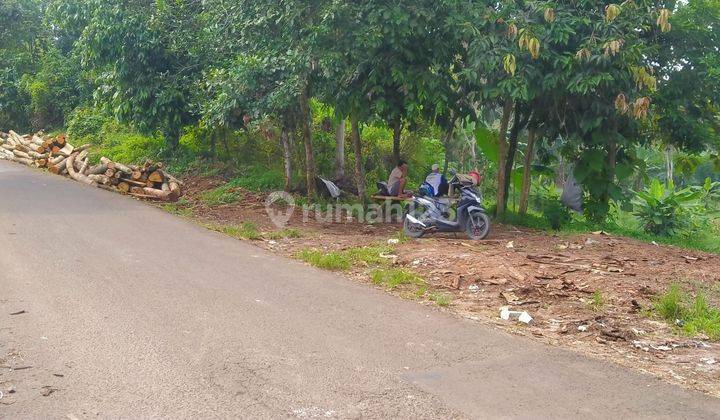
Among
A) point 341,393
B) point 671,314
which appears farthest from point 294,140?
point 341,393

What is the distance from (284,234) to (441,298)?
4.32 m

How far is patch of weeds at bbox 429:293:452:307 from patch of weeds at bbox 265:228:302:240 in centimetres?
392

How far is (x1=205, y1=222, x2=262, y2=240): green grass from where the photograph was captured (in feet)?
35.5

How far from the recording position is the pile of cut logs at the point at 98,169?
46.8ft

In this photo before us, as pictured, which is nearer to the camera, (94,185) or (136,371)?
(136,371)

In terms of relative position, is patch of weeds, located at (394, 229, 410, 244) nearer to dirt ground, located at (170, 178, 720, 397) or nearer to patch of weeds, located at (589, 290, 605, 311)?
dirt ground, located at (170, 178, 720, 397)

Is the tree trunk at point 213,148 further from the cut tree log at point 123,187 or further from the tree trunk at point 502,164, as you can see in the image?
the tree trunk at point 502,164

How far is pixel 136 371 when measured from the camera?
5102 mm

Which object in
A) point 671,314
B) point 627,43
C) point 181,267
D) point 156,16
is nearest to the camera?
point 671,314

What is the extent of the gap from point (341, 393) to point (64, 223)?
26.1 feet

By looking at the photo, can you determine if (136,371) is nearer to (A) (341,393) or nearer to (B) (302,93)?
(A) (341,393)

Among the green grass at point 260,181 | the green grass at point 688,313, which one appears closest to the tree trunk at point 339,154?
the green grass at point 260,181

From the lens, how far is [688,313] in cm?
675

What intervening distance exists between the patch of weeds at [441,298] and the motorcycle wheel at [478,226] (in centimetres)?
349
